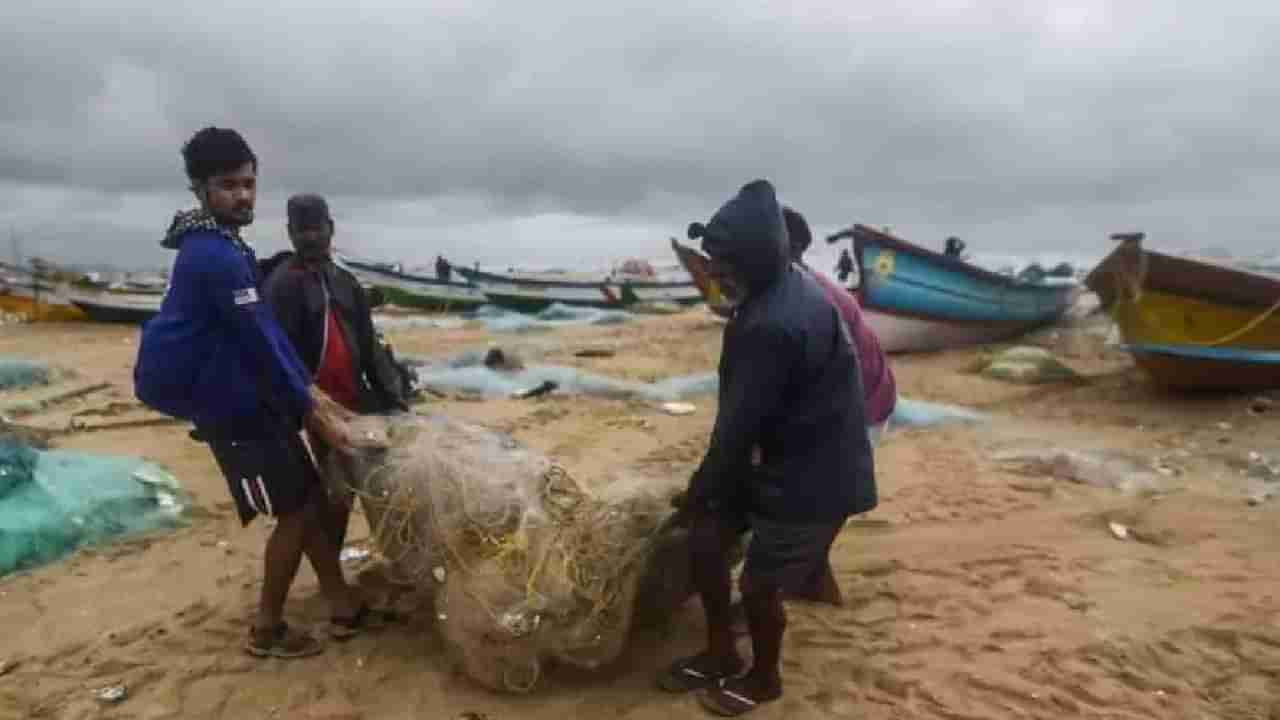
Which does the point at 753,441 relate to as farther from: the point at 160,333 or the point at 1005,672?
the point at 160,333

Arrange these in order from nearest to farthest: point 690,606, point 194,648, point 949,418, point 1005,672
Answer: point 1005,672
point 194,648
point 690,606
point 949,418

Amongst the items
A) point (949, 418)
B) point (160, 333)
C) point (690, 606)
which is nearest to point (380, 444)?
point (160, 333)

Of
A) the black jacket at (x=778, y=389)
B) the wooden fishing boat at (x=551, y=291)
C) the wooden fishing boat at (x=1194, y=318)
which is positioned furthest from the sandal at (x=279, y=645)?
the wooden fishing boat at (x=551, y=291)

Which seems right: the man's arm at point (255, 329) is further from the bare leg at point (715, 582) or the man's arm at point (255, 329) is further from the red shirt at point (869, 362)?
the red shirt at point (869, 362)

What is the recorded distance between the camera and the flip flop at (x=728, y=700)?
9.45ft

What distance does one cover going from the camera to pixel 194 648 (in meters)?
3.37

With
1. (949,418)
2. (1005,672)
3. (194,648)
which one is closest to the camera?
(1005,672)

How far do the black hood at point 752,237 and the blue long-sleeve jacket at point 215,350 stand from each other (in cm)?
147

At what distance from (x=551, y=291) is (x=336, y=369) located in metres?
22.2

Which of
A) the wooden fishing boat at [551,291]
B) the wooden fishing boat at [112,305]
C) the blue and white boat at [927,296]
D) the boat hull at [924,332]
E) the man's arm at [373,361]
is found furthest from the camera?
the wooden fishing boat at [551,291]

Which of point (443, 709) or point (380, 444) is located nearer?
point (443, 709)

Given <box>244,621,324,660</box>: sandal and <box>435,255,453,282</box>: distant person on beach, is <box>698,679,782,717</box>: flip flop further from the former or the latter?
<box>435,255,453,282</box>: distant person on beach

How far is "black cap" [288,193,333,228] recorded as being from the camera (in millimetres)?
3525

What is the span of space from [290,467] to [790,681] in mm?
1880
